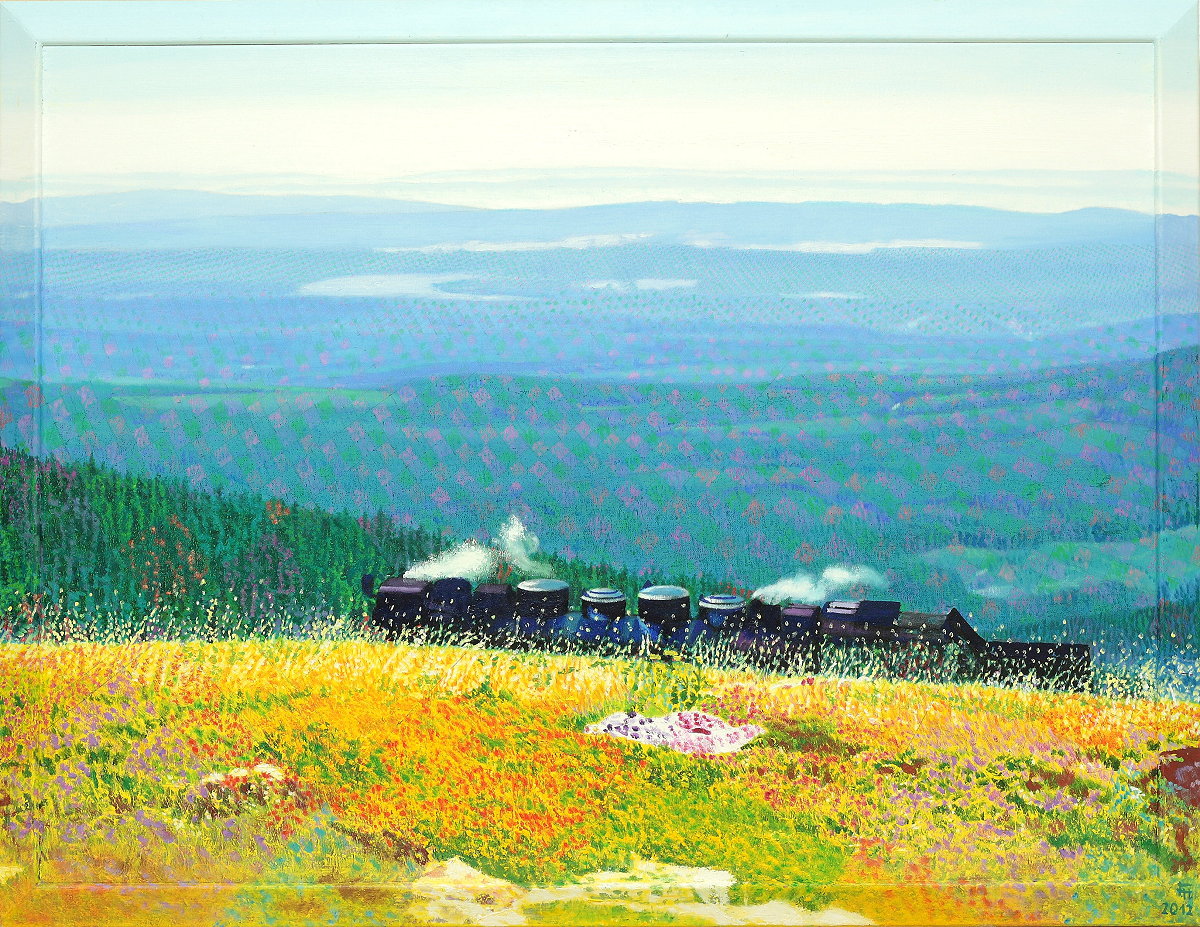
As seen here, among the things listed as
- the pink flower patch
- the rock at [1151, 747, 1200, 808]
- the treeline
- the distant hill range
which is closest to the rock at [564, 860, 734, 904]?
the pink flower patch

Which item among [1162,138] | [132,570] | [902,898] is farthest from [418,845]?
[1162,138]

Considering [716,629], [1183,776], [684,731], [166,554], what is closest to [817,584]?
[716,629]

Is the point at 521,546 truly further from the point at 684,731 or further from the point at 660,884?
the point at 660,884

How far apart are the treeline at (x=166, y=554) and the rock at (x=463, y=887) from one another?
1.11 m

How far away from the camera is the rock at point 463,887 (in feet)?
12.0

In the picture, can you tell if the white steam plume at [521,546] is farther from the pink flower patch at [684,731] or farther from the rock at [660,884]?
the rock at [660,884]

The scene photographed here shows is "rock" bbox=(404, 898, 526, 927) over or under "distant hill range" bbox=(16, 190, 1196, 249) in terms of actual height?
under

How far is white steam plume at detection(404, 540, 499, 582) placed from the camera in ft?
12.4

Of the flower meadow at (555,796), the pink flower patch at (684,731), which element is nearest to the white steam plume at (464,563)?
the flower meadow at (555,796)

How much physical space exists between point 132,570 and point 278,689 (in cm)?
73

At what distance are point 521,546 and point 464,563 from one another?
0.23 metres

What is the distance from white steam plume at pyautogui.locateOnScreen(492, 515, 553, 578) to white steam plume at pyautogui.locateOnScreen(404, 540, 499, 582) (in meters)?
0.06

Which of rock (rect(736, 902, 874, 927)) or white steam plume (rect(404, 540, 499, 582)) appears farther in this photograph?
white steam plume (rect(404, 540, 499, 582))

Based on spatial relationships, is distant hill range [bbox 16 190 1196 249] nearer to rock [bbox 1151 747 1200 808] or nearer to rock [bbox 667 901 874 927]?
rock [bbox 1151 747 1200 808]
